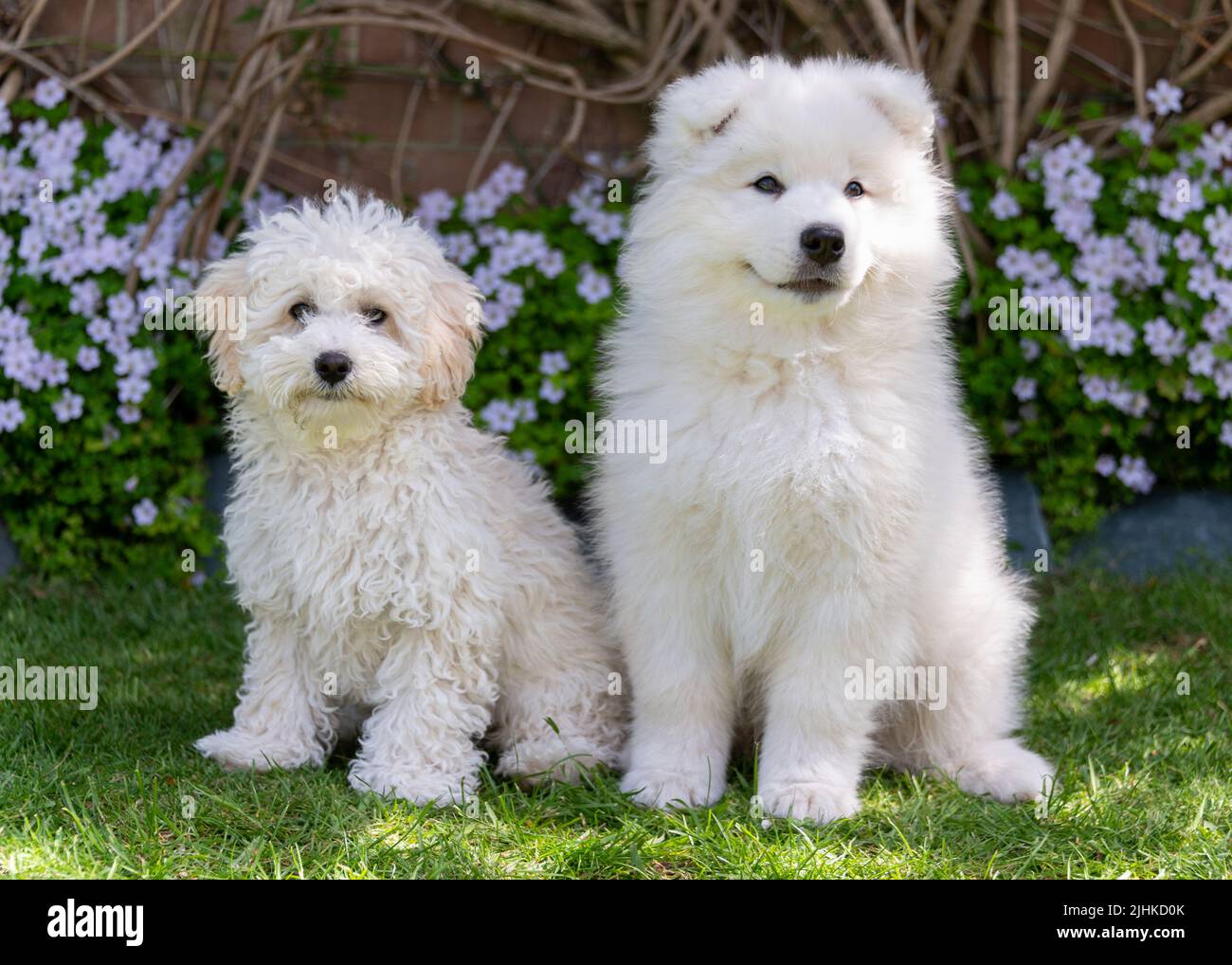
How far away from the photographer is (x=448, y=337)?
3.27 m

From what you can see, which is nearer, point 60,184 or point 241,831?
point 241,831

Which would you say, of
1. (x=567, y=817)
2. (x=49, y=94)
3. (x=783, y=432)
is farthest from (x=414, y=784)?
(x=49, y=94)

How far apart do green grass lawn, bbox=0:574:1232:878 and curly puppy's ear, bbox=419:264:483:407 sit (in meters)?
0.95

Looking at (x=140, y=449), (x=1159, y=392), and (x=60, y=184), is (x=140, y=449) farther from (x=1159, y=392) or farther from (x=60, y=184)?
(x=1159, y=392)

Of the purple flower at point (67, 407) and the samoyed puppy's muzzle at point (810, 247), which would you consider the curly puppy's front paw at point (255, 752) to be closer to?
the samoyed puppy's muzzle at point (810, 247)

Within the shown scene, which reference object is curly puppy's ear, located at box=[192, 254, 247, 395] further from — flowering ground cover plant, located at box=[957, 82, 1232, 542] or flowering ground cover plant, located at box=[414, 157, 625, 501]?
flowering ground cover plant, located at box=[957, 82, 1232, 542]

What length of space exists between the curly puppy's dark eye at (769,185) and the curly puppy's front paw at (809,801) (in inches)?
52.2

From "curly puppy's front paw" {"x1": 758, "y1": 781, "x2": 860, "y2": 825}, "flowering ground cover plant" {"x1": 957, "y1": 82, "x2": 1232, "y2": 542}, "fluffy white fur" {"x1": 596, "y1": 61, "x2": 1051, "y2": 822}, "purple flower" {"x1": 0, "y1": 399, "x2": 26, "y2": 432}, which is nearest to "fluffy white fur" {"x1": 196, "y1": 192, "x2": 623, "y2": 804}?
"fluffy white fur" {"x1": 596, "y1": 61, "x2": 1051, "y2": 822}

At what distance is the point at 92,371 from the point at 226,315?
198cm

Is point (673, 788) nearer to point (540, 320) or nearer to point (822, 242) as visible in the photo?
point (822, 242)

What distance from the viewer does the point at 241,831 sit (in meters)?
2.98

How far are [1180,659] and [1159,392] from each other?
3.97 feet

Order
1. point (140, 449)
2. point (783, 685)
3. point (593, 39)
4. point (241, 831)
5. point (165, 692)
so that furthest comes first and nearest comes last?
point (593, 39) → point (140, 449) → point (165, 692) → point (783, 685) → point (241, 831)
